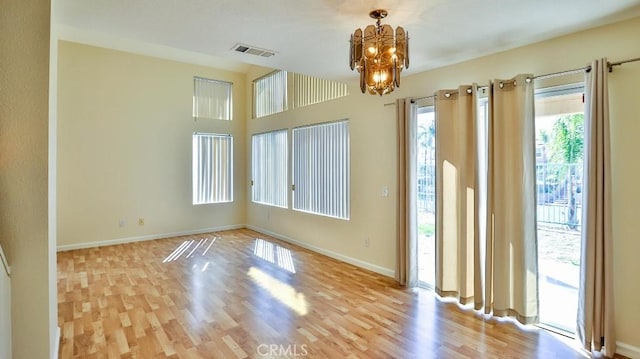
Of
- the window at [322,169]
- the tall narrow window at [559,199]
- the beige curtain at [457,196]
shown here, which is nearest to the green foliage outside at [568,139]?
the tall narrow window at [559,199]

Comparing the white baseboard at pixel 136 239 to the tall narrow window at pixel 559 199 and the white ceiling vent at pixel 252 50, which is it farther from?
the tall narrow window at pixel 559 199

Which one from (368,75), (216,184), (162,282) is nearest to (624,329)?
(368,75)

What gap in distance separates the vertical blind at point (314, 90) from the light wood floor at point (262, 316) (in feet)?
8.04

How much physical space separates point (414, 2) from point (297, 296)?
2868mm

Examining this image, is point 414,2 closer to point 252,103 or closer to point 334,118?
point 334,118

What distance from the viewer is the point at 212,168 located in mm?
6738

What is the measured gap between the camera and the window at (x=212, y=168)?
6.56 m

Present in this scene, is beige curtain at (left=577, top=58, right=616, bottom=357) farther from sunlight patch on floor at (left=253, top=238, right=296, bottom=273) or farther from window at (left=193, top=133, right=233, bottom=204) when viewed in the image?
window at (left=193, top=133, right=233, bottom=204)

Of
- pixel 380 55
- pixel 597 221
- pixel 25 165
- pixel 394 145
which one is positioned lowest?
pixel 597 221

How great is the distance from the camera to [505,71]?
3.03m

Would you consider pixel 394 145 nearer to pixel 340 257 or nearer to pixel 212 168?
pixel 340 257

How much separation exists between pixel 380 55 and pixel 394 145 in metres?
1.93

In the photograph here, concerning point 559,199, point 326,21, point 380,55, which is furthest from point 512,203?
point 326,21

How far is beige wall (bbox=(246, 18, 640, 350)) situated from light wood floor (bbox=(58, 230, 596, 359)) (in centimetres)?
45
